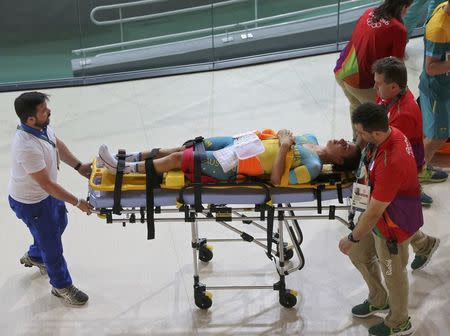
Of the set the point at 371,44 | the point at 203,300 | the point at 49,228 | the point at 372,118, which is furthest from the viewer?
the point at 371,44

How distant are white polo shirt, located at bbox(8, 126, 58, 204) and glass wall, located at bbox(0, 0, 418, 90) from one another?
3840mm

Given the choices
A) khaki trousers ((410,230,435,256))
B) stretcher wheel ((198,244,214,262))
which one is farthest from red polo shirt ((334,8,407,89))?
stretcher wheel ((198,244,214,262))

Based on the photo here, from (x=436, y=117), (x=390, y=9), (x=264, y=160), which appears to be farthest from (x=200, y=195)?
(x=436, y=117)

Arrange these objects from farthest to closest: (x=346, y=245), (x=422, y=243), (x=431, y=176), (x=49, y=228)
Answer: (x=431, y=176) < (x=422, y=243) < (x=49, y=228) < (x=346, y=245)

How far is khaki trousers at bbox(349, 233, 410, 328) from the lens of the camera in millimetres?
3578

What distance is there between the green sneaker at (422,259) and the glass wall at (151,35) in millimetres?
3870

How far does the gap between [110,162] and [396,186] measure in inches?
60.0

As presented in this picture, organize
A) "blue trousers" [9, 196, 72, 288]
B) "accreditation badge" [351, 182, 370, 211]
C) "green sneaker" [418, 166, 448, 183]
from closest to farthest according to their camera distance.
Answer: "accreditation badge" [351, 182, 370, 211]
"blue trousers" [9, 196, 72, 288]
"green sneaker" [418, 166, 448, 183]

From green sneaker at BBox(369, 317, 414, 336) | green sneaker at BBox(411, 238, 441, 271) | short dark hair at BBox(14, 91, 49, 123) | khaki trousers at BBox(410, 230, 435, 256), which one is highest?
short dark hair at BBox(14, 91, 49, 123)

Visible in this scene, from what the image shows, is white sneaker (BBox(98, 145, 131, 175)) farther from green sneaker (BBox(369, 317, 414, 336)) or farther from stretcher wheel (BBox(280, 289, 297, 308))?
green sneaker (BBox(369, 317, 414, 336))

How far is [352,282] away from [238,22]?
4243 mm

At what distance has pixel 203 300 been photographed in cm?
406

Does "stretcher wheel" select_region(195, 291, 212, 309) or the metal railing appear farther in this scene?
the metal railing

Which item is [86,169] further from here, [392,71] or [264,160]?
[392,71]
